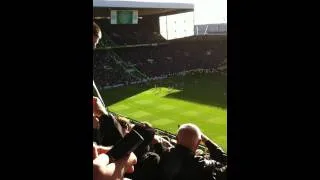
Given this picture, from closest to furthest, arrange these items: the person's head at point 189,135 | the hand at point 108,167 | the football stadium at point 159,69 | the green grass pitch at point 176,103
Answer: the hand at point 108,167, the person's head at point 189,135, the green grass pitch at point 176,103, the football stadium at point 159,69

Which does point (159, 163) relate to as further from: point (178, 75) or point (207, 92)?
point (178, 75)

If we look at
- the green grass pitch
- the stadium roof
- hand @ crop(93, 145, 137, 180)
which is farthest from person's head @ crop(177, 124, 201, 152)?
the stadium roof

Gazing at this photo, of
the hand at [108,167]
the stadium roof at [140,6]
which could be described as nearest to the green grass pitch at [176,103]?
the stadium roof at [140,6]

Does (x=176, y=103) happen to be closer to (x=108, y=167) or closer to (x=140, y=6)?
(x=140, y=6)

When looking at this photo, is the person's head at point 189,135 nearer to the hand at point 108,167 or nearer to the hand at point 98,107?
the hand at point 108,167

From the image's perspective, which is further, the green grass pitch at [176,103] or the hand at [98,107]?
the green grass pitch at [176,103]

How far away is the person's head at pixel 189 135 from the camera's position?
1491 millimetres

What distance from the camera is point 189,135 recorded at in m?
1.51
